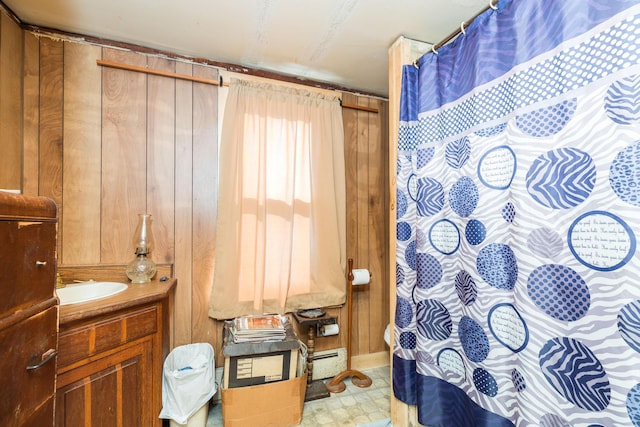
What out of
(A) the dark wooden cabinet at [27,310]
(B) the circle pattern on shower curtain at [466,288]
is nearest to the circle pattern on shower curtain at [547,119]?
(B) the circle pattern on shower curtain at [466,288]

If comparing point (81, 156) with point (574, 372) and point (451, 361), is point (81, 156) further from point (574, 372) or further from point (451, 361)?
point (574, 372)

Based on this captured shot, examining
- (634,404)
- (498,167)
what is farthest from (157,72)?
(634,404)

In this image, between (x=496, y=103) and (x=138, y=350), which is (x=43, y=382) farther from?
(x=496, y=103)

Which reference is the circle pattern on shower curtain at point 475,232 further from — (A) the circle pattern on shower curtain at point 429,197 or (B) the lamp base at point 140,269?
(B) the lamp base at point 140,269

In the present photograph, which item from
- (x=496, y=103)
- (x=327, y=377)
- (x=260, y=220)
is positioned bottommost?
(x=327, y=377)

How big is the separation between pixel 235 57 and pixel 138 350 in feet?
6.04

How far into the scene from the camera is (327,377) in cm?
210

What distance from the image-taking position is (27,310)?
71 cm

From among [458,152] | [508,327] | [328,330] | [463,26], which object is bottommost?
[328,330]

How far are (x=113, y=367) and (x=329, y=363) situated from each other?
1.43m

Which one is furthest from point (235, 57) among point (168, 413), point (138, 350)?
point (168, 413)

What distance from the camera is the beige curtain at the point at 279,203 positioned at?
183cm

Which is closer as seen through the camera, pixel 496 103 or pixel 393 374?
pixel 496 103

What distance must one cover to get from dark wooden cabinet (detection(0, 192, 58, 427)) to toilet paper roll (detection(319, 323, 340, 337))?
1463mm
